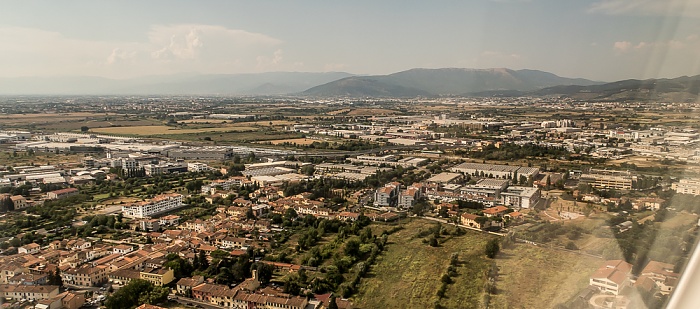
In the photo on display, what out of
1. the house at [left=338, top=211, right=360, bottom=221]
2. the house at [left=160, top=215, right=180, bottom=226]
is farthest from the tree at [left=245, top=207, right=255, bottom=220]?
the house at [left=338, top=211, right=360, bottom=221]

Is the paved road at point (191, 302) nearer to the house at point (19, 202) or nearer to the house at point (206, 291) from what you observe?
the house at point (206, 291)

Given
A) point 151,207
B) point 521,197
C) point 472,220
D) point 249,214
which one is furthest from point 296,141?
point 472,220

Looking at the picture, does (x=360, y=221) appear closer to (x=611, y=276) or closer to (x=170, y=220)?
(x=170, y=220)

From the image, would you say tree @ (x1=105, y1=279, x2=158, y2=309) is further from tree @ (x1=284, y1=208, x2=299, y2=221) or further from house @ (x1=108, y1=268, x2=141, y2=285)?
tree @ (x1=284, y1=208, x2=299, y2=221)

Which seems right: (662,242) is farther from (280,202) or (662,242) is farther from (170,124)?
(170,124)

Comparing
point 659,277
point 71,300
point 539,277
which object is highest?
point 659,277

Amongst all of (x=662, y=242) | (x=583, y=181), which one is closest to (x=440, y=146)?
(x=583, y=181)
